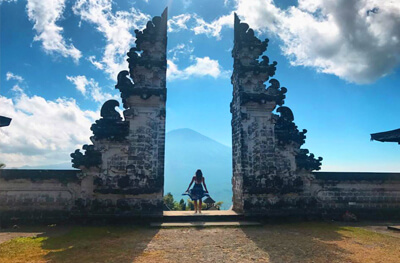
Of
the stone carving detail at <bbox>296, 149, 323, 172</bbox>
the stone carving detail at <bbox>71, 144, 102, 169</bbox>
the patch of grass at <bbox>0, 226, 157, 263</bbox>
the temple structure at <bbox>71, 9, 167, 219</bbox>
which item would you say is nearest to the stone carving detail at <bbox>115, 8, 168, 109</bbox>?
the temple structure at <bbox>71, 9, 167, 219</bbox>

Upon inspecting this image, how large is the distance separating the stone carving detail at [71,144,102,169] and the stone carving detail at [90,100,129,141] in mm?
517

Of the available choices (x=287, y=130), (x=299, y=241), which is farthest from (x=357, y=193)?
(x=299, y=241)

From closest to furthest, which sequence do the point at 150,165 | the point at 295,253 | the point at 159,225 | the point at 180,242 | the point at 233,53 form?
the point at 295,253 → the point at 180,242 → the point at 159,225 → the point at 150,165 → the point at 233,53

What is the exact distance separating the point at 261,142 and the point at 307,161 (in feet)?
7.01

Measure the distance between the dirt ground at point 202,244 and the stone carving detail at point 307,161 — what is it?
2.56m

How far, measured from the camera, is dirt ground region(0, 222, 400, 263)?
17.8ft

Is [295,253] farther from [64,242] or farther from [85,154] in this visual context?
[85,154]

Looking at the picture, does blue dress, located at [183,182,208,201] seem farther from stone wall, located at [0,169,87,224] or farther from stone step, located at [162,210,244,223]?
stone wall, located at [0,169,87,224]


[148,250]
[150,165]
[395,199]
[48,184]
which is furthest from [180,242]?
[395,199]

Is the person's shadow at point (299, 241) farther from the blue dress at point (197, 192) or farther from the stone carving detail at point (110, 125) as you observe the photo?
the stone carving detail at point (110, 125)

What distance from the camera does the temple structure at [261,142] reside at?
10.1m

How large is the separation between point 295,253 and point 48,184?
8.63 meters

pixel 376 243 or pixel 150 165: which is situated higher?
pixel 150 165

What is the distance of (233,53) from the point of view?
38.5 ft
